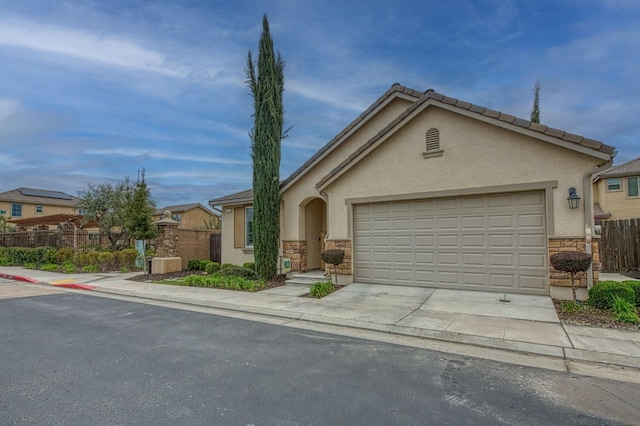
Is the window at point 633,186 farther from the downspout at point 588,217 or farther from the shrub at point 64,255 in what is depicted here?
the shrub at point 64,255

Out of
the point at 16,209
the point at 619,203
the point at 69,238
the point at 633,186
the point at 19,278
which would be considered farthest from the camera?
the point at 16,209

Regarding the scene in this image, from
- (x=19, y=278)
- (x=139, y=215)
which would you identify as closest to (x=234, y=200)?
(x=139, y=215)

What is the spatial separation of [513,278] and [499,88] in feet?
39.2

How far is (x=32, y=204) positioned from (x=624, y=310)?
59432 mm

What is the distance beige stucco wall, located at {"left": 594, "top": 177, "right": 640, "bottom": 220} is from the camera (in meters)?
24.2

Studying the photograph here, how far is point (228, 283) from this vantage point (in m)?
11.7

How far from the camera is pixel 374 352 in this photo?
5465 millimetres

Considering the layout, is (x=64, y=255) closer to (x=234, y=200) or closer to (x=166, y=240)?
(x=166, y=240)

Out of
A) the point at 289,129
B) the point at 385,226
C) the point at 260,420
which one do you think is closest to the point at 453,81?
Answer: the point at 289,129

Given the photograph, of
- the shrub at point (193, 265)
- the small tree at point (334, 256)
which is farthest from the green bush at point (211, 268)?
the small tree at point (334, 256)

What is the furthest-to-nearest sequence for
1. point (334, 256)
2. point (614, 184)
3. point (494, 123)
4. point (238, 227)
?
1. point (614, 184)
2. point (238, 227)
3. point (334, 256)
4. point (494, 123)

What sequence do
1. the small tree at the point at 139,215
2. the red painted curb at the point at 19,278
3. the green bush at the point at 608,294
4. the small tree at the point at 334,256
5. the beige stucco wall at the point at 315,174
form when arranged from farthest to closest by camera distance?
1. the small tree at the point at 139,215
2. the red painted curb at the point at 19,278
3. the beige stucco wall at the point at 315,174
4. the small tree at the point at 334,256
5. the green bush at the point at 608,294

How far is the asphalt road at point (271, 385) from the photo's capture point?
3527 millimetres

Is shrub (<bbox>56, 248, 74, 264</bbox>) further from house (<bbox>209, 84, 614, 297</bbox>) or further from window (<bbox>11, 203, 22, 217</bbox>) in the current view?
window (<bbox>11, 203, 22, 217</bbox>)
